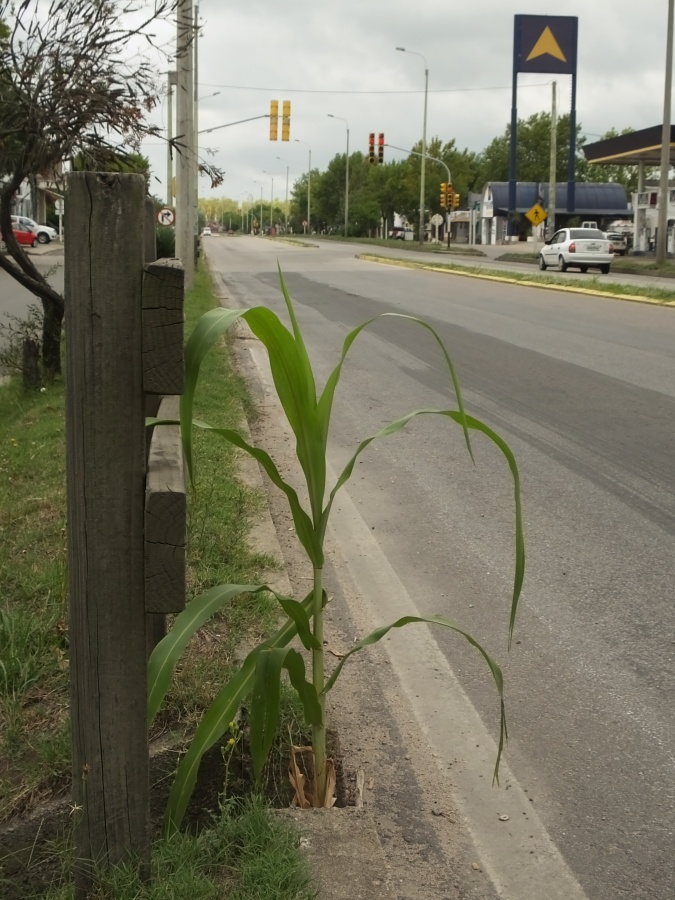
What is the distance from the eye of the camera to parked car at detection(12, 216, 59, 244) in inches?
1967

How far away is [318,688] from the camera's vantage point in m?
3.00

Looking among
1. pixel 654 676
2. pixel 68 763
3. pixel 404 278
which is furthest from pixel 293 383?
pixel 404 278

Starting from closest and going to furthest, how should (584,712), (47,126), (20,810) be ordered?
(20,810), (584,712), (47,126)

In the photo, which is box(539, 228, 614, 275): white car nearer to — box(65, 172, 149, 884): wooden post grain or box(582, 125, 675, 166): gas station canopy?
box(582, 125, 675, 166): gas station canopy

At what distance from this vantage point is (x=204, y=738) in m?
2.65

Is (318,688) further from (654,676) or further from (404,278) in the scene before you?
(404,278)

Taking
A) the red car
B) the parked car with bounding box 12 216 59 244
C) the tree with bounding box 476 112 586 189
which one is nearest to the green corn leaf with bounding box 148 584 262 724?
the red car

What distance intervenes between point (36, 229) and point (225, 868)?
53.1 meters

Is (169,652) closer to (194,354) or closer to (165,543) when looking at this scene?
(165,543)

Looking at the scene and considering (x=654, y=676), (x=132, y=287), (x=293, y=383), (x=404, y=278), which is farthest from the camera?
(x=404, y=278)

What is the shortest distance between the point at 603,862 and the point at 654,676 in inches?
51.5

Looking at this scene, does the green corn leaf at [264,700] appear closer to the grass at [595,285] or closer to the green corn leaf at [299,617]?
the green corn leaf at [299,617]

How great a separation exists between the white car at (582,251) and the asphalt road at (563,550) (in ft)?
75.2

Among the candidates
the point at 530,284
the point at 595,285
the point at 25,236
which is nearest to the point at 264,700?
the point at 595,285
